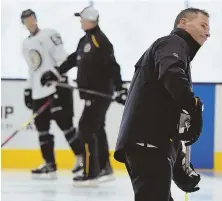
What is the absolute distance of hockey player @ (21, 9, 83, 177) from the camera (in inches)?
244

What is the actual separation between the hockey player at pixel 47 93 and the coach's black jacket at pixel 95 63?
22.7 inches

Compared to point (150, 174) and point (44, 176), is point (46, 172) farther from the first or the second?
point (150, 174)

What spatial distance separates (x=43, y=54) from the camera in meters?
6.29

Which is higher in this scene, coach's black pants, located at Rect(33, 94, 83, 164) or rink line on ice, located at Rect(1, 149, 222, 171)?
coach's black pants, located at Rect(33, 94, 83, 164)

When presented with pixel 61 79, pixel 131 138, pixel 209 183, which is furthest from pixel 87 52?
pixel 131 138

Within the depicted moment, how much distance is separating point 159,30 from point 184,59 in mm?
4725

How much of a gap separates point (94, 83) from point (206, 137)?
6.26 feet

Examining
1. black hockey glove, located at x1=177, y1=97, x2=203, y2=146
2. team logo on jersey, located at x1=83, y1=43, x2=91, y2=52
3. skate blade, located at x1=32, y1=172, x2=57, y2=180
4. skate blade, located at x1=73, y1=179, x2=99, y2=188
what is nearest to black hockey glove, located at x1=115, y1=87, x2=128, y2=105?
team logo on jersey, located at x1=83, y1=43, x2=91, y2=52

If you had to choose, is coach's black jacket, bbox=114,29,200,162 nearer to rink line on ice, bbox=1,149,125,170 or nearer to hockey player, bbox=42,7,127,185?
hockey player, bbox=42,7,127,185

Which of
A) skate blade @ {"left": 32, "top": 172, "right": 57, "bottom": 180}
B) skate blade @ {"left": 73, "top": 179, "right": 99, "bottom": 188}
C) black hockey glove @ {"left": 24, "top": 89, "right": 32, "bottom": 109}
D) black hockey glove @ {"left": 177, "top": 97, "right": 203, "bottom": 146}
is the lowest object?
skate blade @ {"left": 32, "top": 172, "right": 57, "bottom": 180}

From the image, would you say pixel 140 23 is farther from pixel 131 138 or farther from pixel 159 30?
pixel 131 138

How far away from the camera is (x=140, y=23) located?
23.3 ft

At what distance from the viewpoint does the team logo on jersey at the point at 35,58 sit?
20.8ft

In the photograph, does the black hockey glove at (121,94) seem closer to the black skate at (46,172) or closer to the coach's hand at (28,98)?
the black skate at (46,172)
